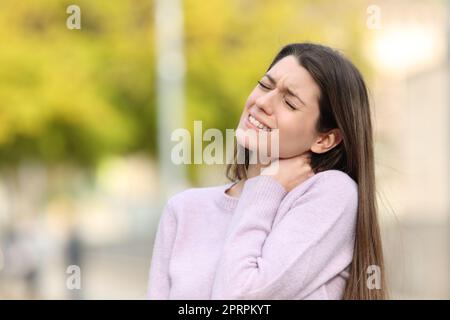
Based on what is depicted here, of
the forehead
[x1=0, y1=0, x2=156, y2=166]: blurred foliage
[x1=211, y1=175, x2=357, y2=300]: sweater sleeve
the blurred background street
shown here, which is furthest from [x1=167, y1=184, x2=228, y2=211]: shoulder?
[x1=0, y1=0, x2=156, y2=166]: blurred foliage

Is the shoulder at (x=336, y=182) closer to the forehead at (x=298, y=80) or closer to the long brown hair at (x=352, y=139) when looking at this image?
the long brown hair at (x=352, y=139)

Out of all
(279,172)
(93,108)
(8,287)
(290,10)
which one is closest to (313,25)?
(290,10)

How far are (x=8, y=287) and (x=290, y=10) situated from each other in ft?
21.2

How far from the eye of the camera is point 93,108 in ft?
49.0

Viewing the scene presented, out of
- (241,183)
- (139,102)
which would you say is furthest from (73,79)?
(241,183)

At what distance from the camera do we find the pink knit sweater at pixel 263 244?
240cm

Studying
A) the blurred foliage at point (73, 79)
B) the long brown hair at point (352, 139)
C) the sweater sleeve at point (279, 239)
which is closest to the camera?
the sweater sleeve at point (279, 239)

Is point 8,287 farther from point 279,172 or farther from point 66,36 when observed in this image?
point 279,172

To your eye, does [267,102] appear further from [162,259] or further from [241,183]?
[162,259]

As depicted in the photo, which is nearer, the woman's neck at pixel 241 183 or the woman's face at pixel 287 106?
the woman's face at pixel 287 106

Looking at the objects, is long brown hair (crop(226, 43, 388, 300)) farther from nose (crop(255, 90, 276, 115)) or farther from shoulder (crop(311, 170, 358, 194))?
nose (crop(255, 90, 276, 115))

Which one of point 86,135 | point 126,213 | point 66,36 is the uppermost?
point 66,36

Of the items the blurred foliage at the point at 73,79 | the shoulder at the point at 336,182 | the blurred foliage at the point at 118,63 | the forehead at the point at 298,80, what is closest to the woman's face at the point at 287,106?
the forehead at the point at 298,80
